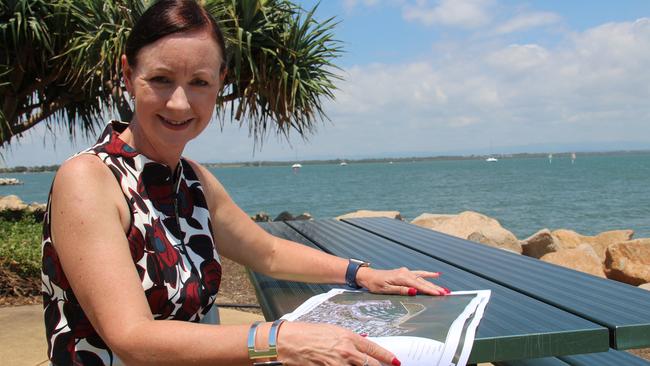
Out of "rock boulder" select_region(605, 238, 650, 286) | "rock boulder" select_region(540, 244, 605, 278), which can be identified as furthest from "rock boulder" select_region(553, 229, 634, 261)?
"rock boulder" select_region(605, 238, 650, 286)

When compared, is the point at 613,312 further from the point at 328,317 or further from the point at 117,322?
the point at 117,322

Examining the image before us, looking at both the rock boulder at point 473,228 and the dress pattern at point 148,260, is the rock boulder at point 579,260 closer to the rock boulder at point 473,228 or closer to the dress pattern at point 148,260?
the rock boulder at point 473,228

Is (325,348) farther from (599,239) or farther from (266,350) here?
(599,239)

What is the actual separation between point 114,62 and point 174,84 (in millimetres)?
5396

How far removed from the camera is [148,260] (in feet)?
4.86

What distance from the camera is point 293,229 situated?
11.4ft

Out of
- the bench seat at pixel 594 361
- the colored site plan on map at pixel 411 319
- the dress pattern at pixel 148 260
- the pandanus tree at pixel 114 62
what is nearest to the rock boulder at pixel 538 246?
the pandanus tree at pixel 114 62

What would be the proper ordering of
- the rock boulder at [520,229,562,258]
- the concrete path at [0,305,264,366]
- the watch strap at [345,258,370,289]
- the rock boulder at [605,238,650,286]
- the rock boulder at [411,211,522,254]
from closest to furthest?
the watch strap at [345,258,370,289] < the concrete path at [0,305,264,366] < the rock boulder at [605,238,650,286] < the rock boulder at [411,211,522,254] < the rock boulder at [520,229,562,258]

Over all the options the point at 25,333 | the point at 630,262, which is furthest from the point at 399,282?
the point at 630,262

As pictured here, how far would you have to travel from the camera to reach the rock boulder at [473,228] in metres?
8.75

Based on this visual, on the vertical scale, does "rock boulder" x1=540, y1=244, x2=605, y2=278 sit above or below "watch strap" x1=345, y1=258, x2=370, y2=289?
below

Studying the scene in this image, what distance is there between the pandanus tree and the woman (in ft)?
17.3

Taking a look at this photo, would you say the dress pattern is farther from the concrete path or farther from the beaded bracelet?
the concrete path

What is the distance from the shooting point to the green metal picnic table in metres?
1.36
